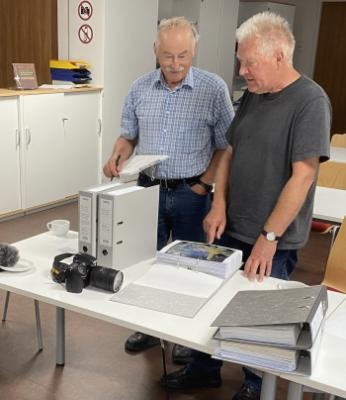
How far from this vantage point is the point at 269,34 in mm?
1788

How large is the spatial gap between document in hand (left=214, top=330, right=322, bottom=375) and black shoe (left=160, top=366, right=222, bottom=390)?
40.7 inches

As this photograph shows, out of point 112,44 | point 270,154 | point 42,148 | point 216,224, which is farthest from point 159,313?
point 112,44

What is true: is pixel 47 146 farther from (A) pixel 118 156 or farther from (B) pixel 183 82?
(B) pixel 183 82

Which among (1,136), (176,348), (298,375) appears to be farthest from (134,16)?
(298,375)

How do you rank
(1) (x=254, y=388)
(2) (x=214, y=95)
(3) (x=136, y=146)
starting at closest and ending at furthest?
(1) (x=254, y=388)
(2) (x=214, y=95)
(3) (x=136, y=146)

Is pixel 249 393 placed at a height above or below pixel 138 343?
above

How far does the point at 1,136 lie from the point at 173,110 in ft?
7.86

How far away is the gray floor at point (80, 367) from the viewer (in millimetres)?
2275

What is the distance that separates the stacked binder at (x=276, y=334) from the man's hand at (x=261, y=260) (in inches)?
15.8

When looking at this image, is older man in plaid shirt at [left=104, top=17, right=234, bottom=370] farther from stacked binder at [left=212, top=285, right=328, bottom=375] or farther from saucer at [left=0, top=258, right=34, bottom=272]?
stacked binder at [left=212, top=285, right=328, bottom=375]

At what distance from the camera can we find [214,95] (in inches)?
93.5

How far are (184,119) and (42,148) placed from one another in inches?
103

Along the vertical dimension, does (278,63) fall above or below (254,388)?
above

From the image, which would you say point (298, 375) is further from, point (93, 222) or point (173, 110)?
point (173, 110)
